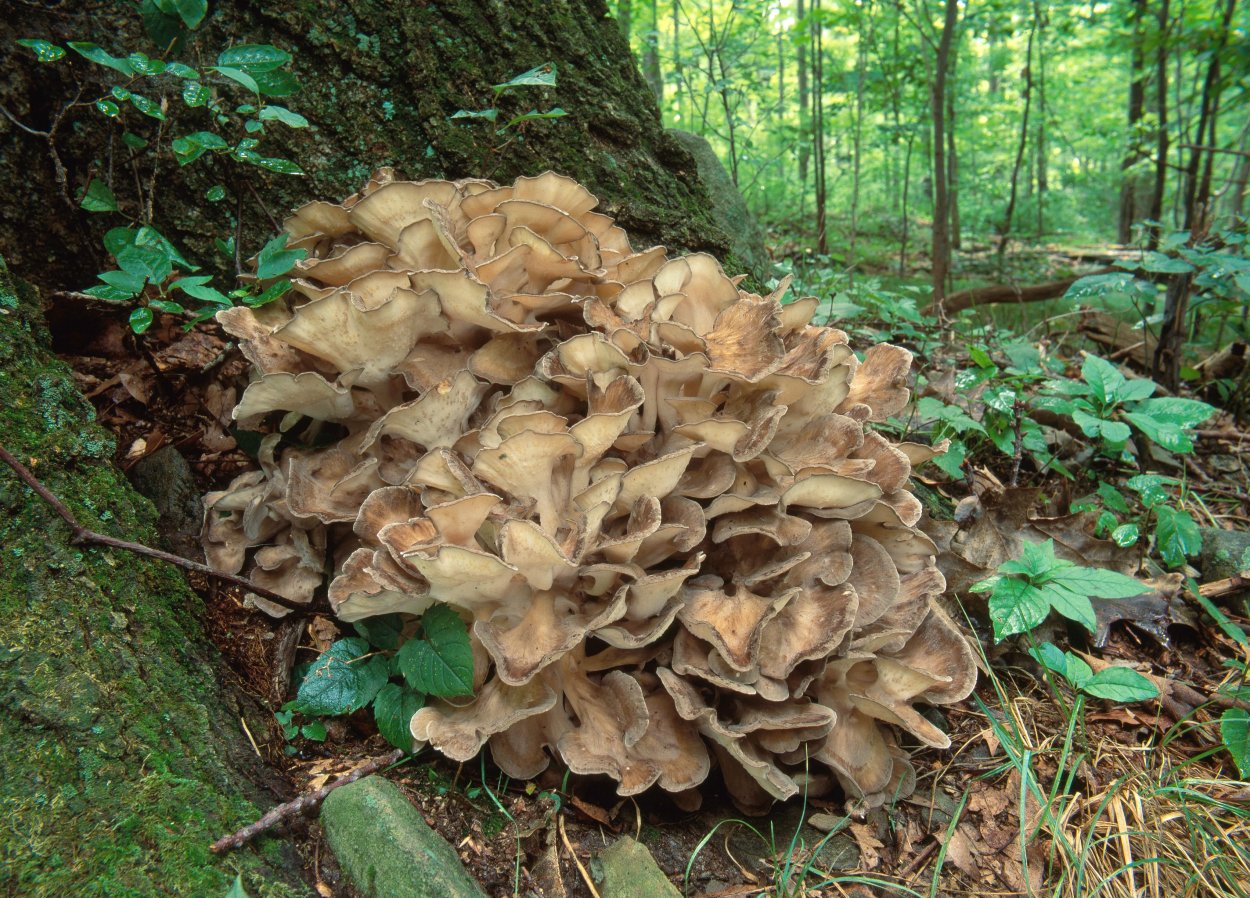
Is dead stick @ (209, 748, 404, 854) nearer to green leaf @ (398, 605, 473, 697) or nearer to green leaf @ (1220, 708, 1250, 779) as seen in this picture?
green leaf @ (398, 605, 473, 697)

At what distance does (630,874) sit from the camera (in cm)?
234

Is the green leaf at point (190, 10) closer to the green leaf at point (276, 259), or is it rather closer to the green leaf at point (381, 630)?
the green leaf at point (276, 259)

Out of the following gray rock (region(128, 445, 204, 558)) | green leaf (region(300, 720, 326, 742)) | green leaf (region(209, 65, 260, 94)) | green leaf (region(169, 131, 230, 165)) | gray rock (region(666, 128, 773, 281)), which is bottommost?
green leaf (region(300, 720, 326, 742))

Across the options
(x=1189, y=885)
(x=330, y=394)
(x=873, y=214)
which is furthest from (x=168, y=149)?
(x=873, y=214)

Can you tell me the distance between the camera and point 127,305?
3.17 meters

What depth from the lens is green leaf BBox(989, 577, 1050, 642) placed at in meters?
2.81

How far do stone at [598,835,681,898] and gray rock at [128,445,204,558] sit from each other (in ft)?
6.26

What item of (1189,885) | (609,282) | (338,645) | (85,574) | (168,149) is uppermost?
(168,149)

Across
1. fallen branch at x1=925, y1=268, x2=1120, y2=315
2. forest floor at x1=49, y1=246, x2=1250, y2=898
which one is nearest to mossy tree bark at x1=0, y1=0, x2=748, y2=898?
forest floor at x1=49, y1=246, x2=1250, y2=898

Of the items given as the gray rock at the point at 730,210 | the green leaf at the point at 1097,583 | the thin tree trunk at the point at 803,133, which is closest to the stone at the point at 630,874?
the green leaf at the point at 1097,583

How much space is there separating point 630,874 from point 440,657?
917 mm

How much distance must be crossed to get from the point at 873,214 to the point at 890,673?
73.6ft

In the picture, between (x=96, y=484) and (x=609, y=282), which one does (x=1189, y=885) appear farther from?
(x=96, y=484)

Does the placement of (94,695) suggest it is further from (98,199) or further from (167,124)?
(167,124)
